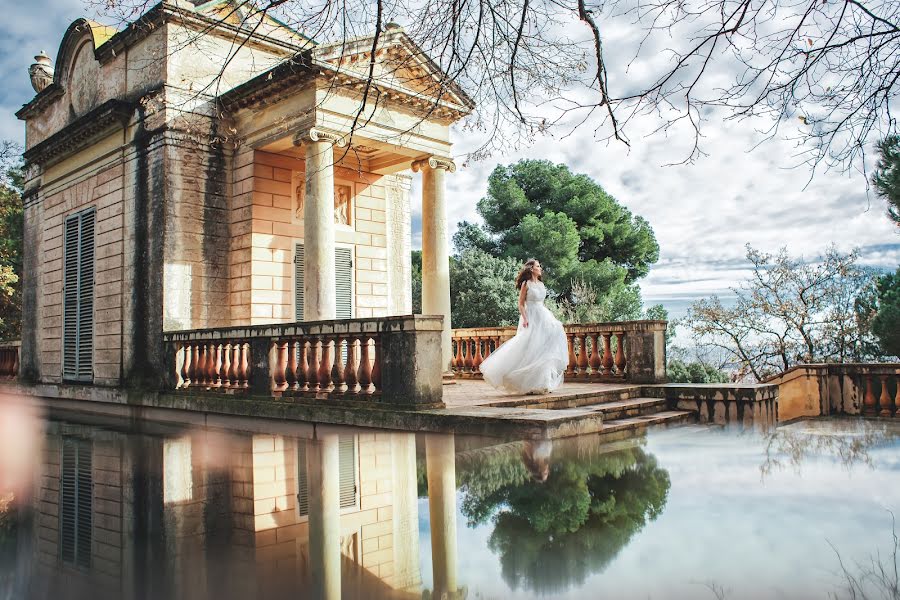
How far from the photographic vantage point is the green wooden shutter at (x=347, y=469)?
458cm

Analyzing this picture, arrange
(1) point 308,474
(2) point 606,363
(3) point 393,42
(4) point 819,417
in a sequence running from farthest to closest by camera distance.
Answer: (3) point 393,42 → (2) point 606,363 → (4) point 819,417 → (1) point 308,474

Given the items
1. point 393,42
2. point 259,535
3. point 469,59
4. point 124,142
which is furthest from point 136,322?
point 259,535

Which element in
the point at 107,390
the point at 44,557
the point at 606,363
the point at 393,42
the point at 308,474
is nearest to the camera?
the point at 44,557

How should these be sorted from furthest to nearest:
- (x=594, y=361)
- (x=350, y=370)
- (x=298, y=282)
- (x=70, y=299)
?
(x=70, y=299)
(x=298, y=282)
(x=594, y=361)
(x=350, y=370)

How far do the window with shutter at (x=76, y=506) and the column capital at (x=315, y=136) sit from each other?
6159 millimetres

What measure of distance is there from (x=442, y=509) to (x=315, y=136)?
877 cm

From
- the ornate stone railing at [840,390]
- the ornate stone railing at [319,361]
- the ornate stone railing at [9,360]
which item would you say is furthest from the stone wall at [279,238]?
the ornate stone railing at [9,360]

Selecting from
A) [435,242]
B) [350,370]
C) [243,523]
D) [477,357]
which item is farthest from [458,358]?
[243,523]

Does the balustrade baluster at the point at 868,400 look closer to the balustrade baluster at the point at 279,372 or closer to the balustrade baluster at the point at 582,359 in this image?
the balustrade baluster at the point at 582,359

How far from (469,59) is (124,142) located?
33.7 ft

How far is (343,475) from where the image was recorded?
5383mm

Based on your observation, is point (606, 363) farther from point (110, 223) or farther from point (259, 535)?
point (110, 223)

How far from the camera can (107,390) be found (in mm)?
13320

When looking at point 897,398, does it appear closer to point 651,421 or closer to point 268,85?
point 651,421
